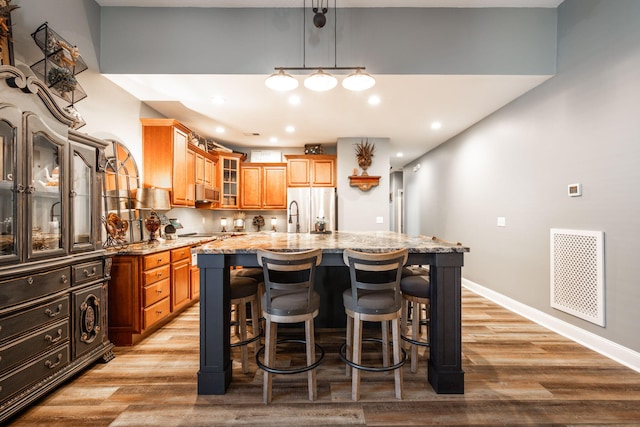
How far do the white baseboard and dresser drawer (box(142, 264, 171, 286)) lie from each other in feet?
13.5

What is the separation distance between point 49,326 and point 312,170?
14.4 feet

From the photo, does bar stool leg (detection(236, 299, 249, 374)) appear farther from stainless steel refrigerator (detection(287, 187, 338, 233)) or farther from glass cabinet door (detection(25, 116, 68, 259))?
stainless steel refrigerator (detection(287, 187, 338, 233))

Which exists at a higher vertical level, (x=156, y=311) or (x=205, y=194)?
(x=205, y=194)

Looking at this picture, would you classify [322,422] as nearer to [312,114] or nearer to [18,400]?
[18,400]

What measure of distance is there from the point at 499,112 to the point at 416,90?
1465 mm

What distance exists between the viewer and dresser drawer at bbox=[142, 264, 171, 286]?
2.66 metres

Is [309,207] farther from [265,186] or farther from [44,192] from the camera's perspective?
[44,192]

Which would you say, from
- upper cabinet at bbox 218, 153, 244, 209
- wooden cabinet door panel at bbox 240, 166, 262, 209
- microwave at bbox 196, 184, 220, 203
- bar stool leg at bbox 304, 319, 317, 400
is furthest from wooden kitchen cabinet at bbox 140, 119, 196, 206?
bar stool leg at bbox 304, 319, 317, 400

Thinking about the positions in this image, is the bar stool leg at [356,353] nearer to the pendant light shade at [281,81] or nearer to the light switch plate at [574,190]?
the pendant light shade at [281,81]

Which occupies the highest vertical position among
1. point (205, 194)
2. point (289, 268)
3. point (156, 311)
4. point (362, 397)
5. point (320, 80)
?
point (320, 80)

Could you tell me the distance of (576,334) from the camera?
2.65 metres

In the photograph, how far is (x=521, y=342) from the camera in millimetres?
2631

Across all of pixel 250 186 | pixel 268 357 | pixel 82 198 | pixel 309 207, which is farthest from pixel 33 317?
pixel 250 186

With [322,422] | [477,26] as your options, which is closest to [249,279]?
[322,422]
